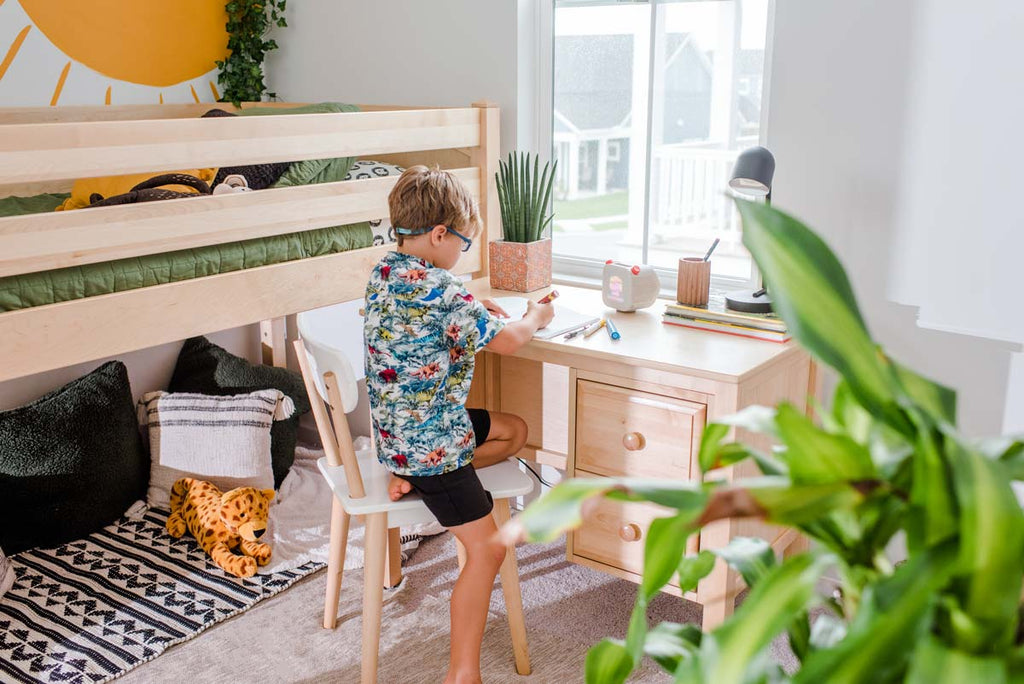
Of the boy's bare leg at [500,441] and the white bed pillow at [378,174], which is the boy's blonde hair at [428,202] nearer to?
the boy's bare leg at [500,441]

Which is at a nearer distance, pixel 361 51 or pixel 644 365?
pixel 644 365

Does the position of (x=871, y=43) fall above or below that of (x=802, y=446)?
above

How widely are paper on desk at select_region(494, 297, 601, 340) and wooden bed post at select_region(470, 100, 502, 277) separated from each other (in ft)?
1.16

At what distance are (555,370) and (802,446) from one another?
1.69 metres

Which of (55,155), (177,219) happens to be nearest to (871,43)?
(177,219)

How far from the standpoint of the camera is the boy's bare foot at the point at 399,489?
1.83 meters

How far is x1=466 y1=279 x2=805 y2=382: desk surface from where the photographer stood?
176 centimetres

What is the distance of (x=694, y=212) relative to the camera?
3.16m

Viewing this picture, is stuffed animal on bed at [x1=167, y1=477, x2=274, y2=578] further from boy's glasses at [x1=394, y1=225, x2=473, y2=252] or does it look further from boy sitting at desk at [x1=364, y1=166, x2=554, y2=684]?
boy's glasses at [x1=394, y1=225, x2=473, y2=252]

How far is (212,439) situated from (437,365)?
4.01 feet

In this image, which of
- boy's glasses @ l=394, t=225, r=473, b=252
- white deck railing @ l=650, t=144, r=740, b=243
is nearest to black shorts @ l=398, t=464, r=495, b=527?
boy's glasses @ l=394, t=225, r=473, b=252

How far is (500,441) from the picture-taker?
2.06 metres

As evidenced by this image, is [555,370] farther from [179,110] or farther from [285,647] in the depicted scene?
[179,110]

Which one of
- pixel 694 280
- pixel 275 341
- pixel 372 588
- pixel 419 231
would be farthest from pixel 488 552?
pixel 275 341
